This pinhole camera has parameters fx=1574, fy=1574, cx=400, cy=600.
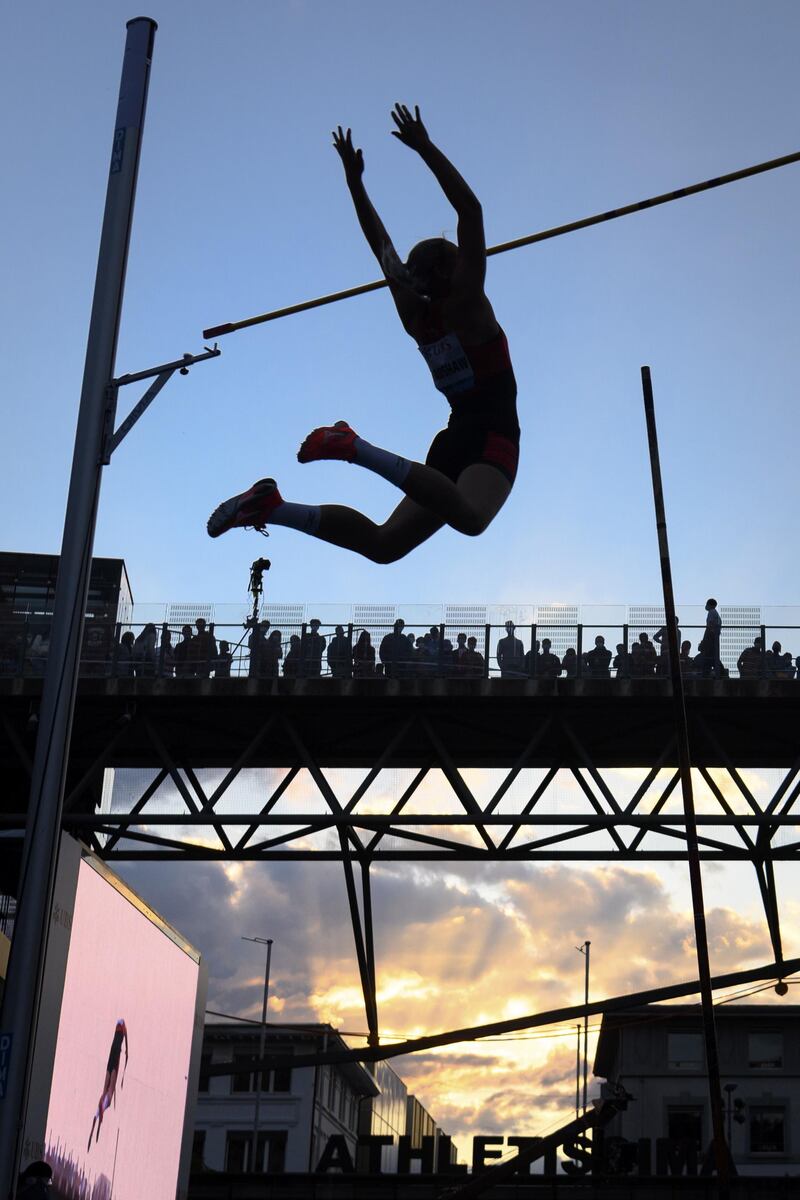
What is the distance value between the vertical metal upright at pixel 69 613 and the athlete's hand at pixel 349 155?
197cm

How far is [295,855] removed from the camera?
1003 inches

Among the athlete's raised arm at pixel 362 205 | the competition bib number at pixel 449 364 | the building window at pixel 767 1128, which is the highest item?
the building window at pixel 767 1128

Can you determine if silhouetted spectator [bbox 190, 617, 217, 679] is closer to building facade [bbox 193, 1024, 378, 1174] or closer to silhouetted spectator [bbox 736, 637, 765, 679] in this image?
silhouetted spectator [bbox 736, 637, 765, 679]

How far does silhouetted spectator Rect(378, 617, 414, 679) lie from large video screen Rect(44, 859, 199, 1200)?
801cm

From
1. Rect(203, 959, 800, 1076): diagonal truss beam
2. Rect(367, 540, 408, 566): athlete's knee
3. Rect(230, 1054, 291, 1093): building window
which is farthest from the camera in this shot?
Rect(230, 1054, 291, 1093): building window

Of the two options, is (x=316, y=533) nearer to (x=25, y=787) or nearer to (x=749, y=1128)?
(x=25, y=787)

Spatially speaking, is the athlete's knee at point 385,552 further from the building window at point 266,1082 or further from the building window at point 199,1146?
the building window at point 266,1082

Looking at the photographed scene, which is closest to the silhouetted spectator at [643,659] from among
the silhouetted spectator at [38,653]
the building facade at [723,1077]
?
the silhouetted spectator at [38,653]

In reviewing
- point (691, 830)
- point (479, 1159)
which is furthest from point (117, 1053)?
point (479, 1159)

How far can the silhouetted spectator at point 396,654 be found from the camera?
25781mm

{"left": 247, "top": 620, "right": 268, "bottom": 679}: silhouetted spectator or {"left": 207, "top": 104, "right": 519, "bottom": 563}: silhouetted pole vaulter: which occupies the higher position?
{"left": 247, "top": 620, "right": 268, "bottom": 679}: silhouetted spectator

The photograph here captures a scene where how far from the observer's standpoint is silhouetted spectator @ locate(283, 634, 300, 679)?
85.5 ft

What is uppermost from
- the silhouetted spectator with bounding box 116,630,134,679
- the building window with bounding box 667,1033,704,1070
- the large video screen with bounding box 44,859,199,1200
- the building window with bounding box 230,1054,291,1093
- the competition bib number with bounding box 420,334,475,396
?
the building window with bounding box 230,1054,291,1093

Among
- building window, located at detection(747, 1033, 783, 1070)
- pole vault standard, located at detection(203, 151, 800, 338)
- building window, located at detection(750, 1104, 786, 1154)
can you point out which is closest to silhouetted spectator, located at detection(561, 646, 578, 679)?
pole vault standard, located at detection(203, 151, 800, 338)
